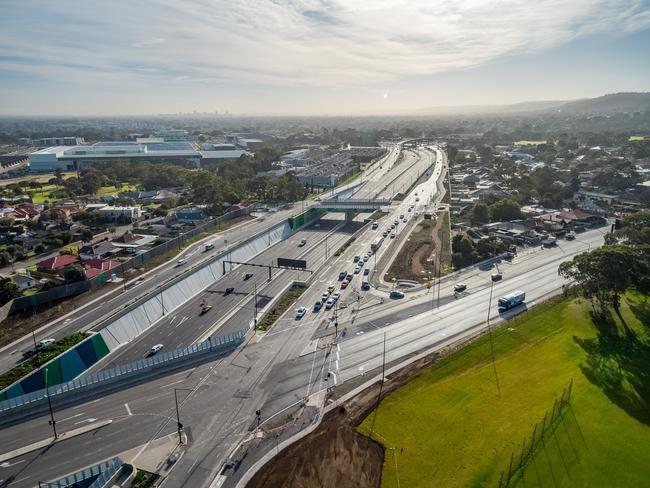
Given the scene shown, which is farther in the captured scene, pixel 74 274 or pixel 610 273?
pixel 74 274

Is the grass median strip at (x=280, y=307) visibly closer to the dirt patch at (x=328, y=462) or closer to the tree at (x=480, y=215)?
the dirt patch at (x=328, y=462)

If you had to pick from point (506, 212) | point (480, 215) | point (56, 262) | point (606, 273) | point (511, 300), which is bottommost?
point (511, 300)

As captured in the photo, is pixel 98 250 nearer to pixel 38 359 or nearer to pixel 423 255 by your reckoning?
pixel 38 359

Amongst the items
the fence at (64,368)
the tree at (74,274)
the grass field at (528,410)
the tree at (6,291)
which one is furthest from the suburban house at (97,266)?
the grass field at (528,410)

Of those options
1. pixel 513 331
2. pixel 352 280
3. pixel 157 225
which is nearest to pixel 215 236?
pixel 157 225

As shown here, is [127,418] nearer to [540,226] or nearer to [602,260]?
[602,260]

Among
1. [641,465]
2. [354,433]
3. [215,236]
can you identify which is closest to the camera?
[641,465]

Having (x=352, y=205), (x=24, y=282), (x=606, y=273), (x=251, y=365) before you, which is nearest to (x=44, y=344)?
(x=24, y=282)
